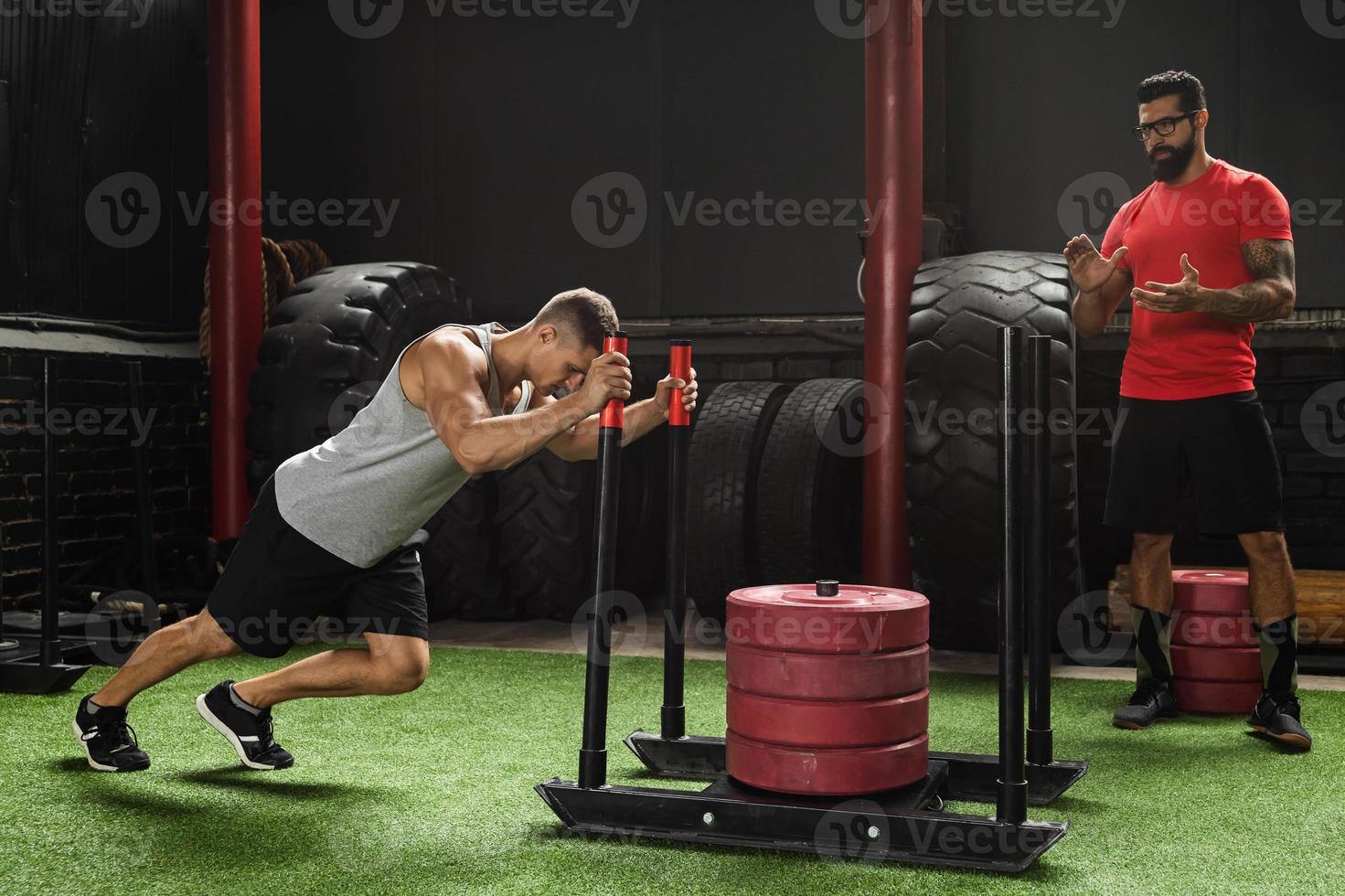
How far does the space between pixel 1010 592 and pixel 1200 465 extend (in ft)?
4.75

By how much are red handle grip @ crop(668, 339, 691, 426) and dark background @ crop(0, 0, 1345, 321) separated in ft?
11.8

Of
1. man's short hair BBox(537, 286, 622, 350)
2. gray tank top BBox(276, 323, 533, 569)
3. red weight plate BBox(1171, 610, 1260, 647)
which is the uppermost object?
man's short hair BBox(537, 286, 622, 350)

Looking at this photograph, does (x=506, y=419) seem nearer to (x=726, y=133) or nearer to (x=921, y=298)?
(x=921, y=298)

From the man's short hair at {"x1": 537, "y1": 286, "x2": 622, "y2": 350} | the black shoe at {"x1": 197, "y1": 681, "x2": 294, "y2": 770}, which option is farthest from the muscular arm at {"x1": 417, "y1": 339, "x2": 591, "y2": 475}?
the black shoe at {"x1": 197, "y1": 681, "x2": 294, "y2": 770}

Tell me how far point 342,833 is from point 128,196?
170 inches

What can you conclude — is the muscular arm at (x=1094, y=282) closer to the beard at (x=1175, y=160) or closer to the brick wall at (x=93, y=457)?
the beard at (x=1175, y=160)

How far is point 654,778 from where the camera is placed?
10.1 feet

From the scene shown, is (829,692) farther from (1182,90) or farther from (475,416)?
(1182,90)

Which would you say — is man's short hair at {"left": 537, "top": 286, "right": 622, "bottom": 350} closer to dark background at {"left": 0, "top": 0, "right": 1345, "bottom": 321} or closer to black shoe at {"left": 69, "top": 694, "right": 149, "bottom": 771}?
black shoe at {"left": 69, "top": 694, "right": 149, "bottom": 771}

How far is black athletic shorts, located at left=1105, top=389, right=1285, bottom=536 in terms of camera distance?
3.47m

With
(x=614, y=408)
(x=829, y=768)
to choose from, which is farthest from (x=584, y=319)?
(x=829, y=768)

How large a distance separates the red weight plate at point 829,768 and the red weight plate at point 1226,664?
58.1 inches

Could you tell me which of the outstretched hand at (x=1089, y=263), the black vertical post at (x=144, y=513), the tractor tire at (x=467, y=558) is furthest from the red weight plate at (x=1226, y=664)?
the black vertical post at (x=144, y=513)

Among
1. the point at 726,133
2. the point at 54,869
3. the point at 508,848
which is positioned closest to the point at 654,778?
the point at 508,848
